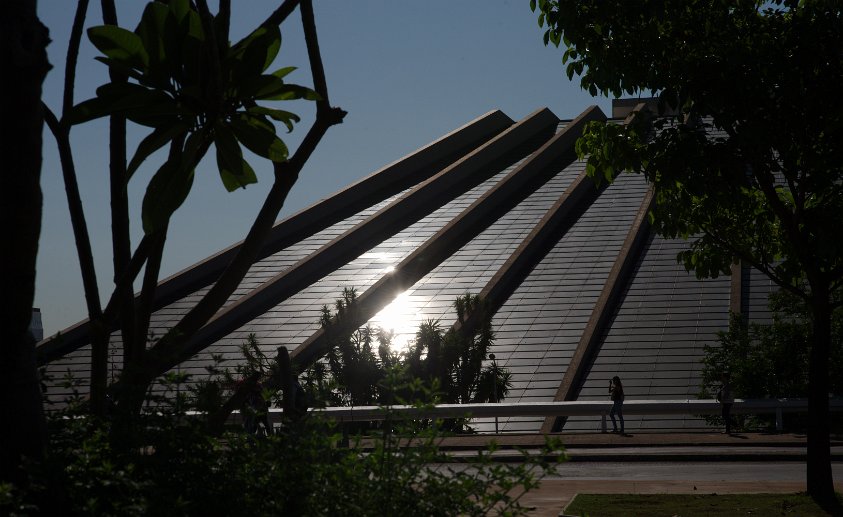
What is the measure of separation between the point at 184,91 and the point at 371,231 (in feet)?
109

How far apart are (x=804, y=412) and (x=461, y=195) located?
24.9 m

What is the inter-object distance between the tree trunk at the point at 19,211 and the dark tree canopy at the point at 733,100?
7228 mm

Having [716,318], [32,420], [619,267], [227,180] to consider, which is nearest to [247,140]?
[227,180]

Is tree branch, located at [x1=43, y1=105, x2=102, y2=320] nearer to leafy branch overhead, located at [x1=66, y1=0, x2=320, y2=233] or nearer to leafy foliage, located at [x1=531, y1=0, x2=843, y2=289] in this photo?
leafy branch overhead, located at [x1=66, y1=0, x2=320, y2=233]

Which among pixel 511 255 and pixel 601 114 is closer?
pixel 511 255

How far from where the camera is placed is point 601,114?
2158 inches

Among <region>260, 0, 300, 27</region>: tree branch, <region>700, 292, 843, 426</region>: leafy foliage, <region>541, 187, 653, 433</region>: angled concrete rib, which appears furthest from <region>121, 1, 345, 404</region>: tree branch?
<region>700, 292, 843, 426</region>: leafy foliage

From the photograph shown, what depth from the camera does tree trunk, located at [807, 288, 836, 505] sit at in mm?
10539

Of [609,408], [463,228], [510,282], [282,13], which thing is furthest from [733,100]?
[463,228]

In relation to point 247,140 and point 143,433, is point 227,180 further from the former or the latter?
point 143,433

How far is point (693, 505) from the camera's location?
10.4 meters

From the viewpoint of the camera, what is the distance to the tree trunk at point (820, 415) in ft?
34.6

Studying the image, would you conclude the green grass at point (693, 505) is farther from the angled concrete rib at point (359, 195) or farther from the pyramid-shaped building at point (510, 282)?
the angled concrete rib at point (359, 195)

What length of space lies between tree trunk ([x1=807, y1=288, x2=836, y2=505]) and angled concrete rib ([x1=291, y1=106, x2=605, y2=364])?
48.0 ft
